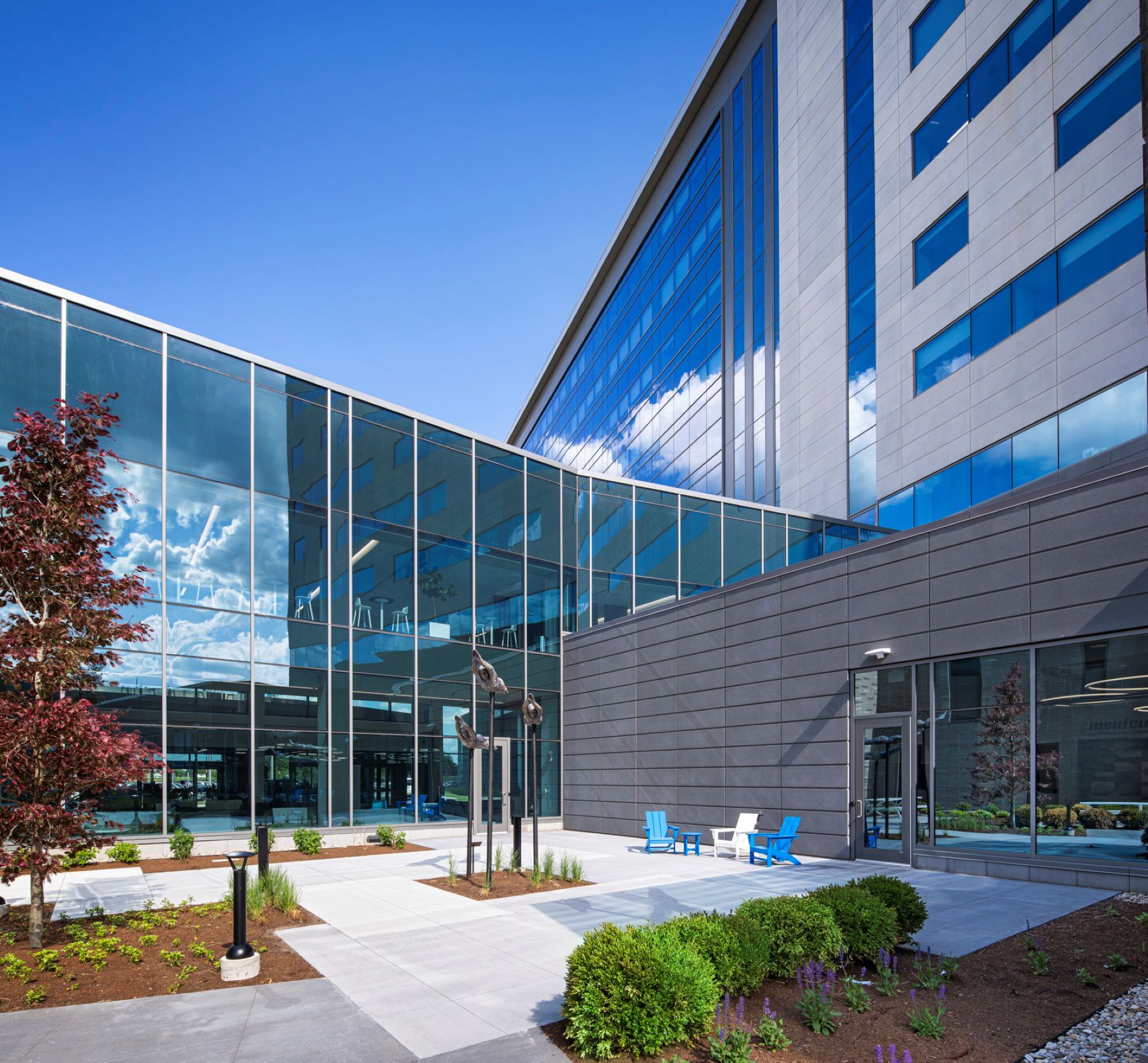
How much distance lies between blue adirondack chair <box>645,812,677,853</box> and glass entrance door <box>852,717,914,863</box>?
14.5ft

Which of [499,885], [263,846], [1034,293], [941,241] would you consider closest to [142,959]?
[263,846]

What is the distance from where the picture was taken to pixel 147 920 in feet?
36.2

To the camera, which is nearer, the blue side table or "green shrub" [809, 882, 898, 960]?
"green shrub" [809, 882, 898, 960]

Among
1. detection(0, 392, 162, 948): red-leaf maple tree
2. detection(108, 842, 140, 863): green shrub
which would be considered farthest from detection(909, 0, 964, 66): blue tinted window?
detection(108, 842, 140, 863): green shrub

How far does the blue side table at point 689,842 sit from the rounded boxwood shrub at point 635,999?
503 inches

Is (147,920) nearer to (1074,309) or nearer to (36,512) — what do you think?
(36,512)

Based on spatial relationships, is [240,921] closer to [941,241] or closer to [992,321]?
[992,321]

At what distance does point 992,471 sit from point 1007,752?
10.6 m

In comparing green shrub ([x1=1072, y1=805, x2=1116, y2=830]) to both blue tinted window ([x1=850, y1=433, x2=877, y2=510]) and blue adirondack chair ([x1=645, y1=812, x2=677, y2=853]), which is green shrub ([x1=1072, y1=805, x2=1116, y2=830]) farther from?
blue tinted window ([x1=850, y1=433, x2=877, y2=510])

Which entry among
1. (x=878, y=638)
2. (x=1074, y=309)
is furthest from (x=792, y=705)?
(x=1074, y=309)

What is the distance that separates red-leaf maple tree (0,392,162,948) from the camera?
9.52m

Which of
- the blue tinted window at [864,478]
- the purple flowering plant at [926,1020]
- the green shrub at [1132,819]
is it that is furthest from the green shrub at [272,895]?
the blue tinted window at [864,478]

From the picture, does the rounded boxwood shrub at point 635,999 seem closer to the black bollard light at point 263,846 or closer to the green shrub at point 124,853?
the black bollard light at point 263,846

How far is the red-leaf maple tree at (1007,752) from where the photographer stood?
1395 centimetres
